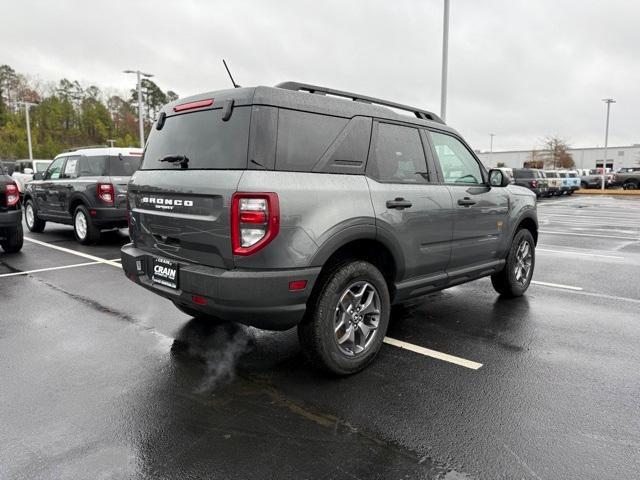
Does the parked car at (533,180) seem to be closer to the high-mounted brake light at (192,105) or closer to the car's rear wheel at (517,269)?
the car's rear wheel at (517,269)

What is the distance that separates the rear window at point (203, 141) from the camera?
3.15 metres

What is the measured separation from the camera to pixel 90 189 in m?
8.88

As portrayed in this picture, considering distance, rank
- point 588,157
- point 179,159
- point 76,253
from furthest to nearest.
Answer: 1. point 588,157
2. point 76,253
3. point 179,159

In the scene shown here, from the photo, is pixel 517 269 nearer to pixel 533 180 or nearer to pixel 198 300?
pixel 198 300

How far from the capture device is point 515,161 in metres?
104

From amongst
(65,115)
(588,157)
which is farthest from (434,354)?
(588,157)

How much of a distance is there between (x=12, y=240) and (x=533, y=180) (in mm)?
28430

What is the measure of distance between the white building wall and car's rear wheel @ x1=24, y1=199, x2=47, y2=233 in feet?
256

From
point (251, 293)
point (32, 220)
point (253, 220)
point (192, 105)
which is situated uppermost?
point (192, 105)

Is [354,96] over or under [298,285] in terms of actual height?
over

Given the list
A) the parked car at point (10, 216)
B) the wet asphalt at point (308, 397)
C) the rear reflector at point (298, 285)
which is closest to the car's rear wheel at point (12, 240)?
the parked car at point (10, 216)

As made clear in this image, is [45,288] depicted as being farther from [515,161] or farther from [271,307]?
[515,161]

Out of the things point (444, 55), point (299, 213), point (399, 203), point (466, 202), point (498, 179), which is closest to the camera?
point (299, 213)

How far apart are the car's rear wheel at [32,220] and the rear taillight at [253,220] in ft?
32.5
